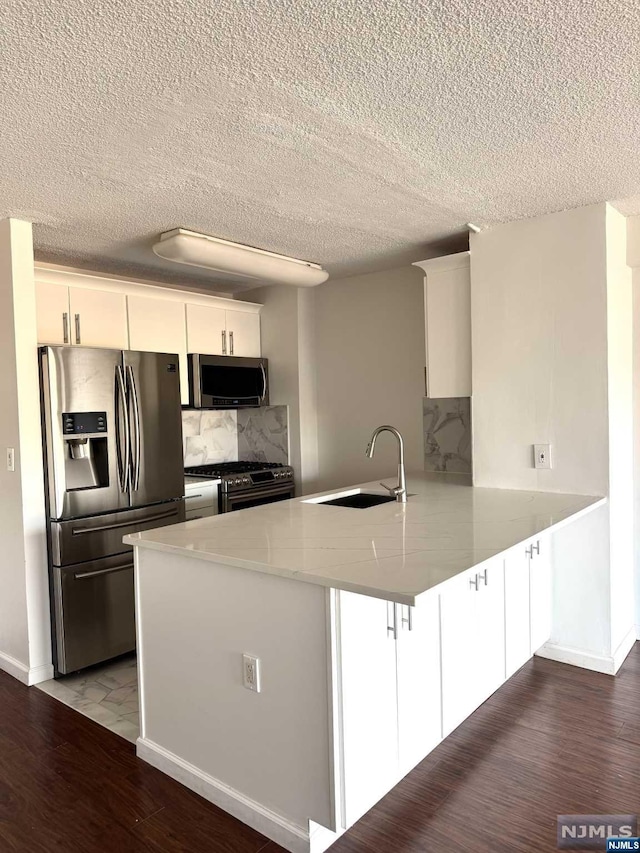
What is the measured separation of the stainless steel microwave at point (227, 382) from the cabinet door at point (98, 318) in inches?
21.7

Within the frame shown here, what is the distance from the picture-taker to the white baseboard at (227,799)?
6.07 feet

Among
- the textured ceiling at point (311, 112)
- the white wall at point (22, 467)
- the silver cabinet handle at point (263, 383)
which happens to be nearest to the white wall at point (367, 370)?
the silver cabinet handle at point (263, 383)

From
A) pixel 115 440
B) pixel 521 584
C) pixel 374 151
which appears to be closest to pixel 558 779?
pixel 521 584

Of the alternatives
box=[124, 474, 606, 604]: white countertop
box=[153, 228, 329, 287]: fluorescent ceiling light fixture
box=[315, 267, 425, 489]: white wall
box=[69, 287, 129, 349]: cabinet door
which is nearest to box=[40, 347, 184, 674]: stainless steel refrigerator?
box=[69, 287, 129, 349]: cabinet door

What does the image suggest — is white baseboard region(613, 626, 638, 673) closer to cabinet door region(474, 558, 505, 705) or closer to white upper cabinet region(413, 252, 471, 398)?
cabinet door region(474, 558, 505, 705)

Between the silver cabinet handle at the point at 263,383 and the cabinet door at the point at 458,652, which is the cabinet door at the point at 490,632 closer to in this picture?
the cabinet door at the point at 458,652

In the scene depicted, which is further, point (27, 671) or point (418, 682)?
point (27, 671)

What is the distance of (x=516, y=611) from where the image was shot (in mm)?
2762

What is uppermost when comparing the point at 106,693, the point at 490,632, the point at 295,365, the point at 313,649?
the point at 295,365

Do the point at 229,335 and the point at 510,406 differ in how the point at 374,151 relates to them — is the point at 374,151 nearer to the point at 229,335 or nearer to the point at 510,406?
the point at 510,406

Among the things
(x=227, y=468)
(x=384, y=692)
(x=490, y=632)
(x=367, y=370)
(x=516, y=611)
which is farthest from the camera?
(x=227, y=468)

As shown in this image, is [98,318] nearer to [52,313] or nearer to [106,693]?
[52,313]

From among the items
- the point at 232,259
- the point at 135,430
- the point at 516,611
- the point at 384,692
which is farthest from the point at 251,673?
the point at 232,259

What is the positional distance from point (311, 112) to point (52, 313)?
2189mm
